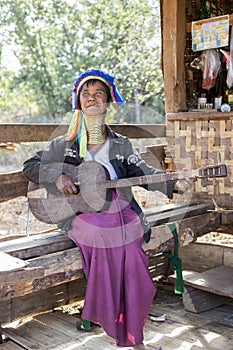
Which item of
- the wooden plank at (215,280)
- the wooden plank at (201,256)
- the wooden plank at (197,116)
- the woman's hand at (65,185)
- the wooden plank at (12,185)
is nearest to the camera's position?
the woman's hand at (65,185)

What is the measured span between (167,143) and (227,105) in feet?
1.98

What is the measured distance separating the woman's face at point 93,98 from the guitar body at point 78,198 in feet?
1.16

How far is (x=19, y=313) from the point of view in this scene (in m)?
3.44

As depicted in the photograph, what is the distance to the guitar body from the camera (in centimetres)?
307

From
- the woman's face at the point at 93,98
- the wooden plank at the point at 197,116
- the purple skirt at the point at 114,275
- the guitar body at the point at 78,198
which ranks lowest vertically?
the purple skirt at the point at 114,275

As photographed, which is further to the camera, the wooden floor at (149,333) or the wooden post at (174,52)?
the wooden post at (174,52)

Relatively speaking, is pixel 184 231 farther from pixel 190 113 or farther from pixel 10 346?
pixel 10 346

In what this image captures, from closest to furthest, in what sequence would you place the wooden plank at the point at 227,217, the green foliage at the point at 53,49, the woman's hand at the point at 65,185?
the woman's hand at the point at 65,185 → the wooden plank at the point at 227,217 → the green foliage at the point at 53,49

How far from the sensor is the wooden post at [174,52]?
4125mm

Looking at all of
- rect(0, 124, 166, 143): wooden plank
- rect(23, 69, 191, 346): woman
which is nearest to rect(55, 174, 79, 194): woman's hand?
rect(23, 69, 191, 346): woman

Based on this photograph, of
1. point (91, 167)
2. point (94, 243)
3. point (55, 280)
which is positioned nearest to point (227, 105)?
point (91, 167)

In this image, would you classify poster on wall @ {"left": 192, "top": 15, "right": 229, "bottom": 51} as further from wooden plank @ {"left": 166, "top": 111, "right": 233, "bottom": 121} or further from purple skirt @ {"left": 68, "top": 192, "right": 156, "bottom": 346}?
purple skirt @ {"left": 68, "top": 192, "right": 156, "bottom": 346}

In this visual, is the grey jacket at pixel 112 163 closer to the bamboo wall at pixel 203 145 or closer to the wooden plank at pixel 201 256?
the bamboo wall at pixel 203 145

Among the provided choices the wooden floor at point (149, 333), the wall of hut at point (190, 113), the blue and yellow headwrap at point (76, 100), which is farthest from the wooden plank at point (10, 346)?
the wall of hut at point (190, 113)
